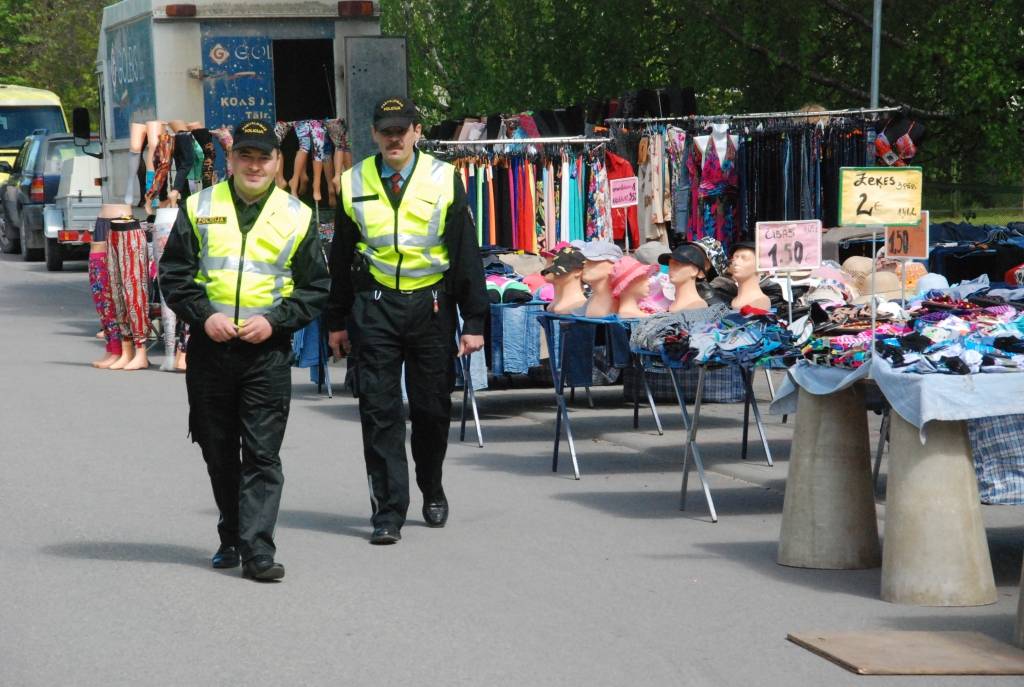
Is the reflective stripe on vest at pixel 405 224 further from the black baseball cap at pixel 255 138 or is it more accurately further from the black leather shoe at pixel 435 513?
the black leather shoe at pixel 435 513

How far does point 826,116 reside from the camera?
16.4 meters

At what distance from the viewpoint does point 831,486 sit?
25.6 feet

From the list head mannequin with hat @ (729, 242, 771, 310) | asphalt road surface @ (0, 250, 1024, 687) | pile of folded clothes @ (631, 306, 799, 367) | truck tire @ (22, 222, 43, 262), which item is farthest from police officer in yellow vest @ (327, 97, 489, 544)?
truck tire @ (22, 222, 43, 262)

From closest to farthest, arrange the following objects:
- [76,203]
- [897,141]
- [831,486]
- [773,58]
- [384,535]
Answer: [831,486] < [384,535] < [897,141] < [773,58] < [76,203]

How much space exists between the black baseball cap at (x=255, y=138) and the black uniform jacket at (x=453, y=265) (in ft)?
3.14

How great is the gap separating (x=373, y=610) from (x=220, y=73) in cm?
1316

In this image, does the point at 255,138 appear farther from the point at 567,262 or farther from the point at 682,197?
the point at 682,197

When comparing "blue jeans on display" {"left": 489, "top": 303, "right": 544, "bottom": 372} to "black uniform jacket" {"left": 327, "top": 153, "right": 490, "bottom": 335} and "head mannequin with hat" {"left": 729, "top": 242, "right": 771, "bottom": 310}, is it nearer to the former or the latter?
"head mannequin with hat" {"left": 729, "top": 242, "right": 771, "bottom": 310}

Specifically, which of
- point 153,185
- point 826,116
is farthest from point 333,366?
point 826,116

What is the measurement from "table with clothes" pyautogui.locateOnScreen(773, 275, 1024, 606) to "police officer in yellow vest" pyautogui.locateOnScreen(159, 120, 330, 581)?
2214mm

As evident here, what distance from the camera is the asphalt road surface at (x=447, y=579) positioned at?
630cm

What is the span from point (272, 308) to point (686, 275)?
426 centimetres

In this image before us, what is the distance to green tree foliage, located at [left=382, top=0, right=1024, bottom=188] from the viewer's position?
64.3ft

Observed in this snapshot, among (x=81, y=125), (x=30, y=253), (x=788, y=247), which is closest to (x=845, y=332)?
(x=788, y=247)
